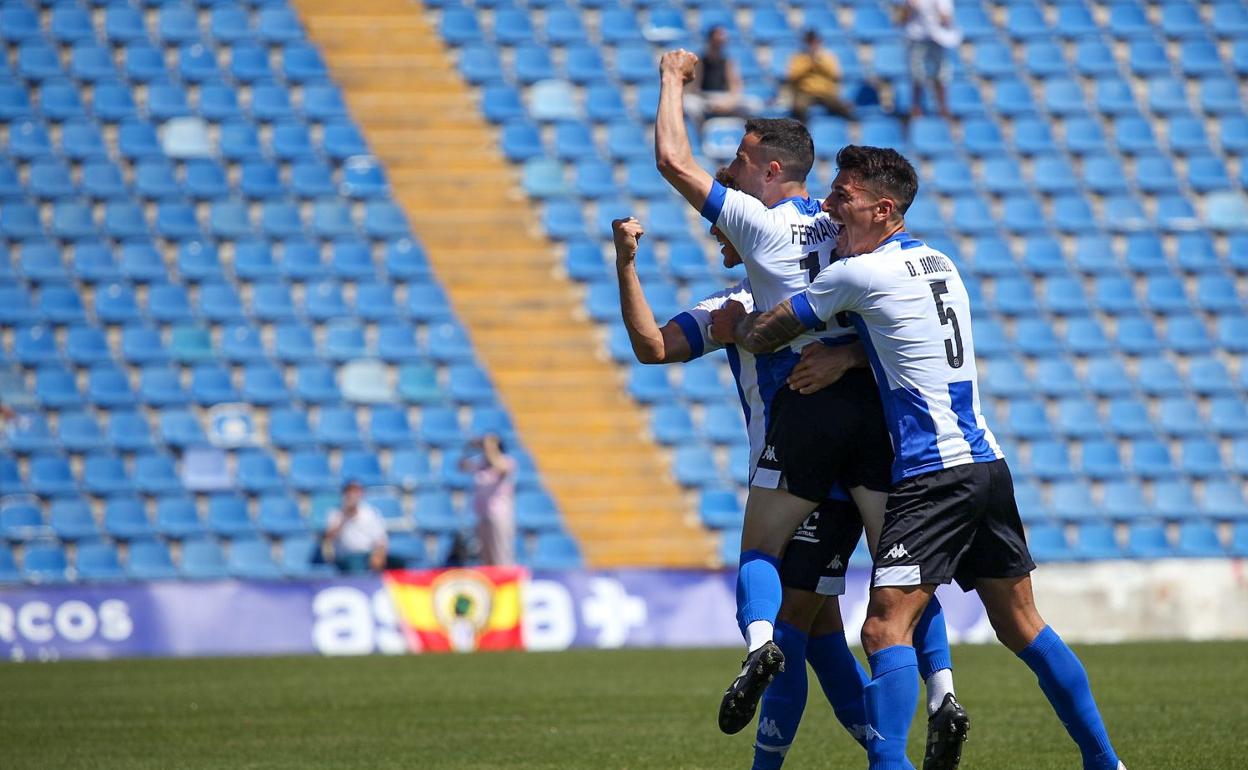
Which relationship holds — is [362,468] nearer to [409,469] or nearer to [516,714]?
[409,469]

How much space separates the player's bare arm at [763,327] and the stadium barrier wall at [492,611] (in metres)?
9.47

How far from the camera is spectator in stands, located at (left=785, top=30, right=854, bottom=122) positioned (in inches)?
826

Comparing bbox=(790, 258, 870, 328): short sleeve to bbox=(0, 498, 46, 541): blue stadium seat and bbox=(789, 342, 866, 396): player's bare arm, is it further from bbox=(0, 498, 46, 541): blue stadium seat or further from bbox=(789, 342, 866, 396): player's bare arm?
bbox=(0, 498, 46, 541): blue stadium seat

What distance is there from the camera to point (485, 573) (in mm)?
15875

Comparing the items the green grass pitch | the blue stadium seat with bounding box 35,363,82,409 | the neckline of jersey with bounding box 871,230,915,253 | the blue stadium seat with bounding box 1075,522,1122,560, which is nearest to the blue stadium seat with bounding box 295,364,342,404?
the blue stadium seat with bounding box 35,363,82,409

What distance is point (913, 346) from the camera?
5.94 metres

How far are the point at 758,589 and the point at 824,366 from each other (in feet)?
2.74

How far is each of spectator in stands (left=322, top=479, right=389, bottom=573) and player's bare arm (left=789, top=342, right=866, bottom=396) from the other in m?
10.7

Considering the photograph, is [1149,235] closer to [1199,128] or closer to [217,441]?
[1199,128]

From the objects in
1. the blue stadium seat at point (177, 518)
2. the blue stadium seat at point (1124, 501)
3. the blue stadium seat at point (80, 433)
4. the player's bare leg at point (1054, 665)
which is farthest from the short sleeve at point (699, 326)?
the blue stadium seat at point (1124, 501)

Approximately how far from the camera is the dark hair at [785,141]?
639cm

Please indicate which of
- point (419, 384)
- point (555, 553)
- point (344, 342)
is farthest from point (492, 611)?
point (344, 342)

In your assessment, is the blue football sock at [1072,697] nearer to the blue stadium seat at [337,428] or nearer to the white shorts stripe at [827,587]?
the white shorts stripe at [827,587]

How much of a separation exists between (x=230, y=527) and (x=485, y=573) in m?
3.13
